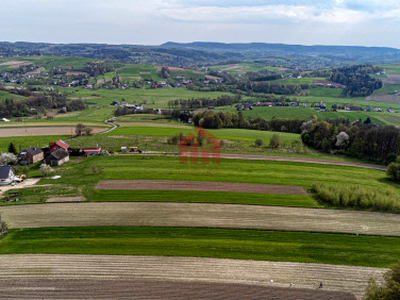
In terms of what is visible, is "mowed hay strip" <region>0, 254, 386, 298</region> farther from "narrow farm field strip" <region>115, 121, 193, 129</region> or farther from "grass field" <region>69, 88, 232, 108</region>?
"grass field" <region>69, 88, 232, 108</region>

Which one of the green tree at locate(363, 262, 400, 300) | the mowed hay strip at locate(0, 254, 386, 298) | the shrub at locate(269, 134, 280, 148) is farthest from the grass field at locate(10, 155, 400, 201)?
the green tree at locate(363, 262, 400, 300)

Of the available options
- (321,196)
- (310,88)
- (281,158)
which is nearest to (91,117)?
(281,158)

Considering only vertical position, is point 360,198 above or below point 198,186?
above

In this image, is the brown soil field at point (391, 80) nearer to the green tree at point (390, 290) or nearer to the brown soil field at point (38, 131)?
the brown soil field at point (38, 131)

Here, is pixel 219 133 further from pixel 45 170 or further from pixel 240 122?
pixel 45 170

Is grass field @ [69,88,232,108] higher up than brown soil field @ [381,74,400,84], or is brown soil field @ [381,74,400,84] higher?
brown soil field @ [381,74,400,84]

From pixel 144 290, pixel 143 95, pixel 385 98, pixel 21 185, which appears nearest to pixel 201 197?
pixel 144 290
